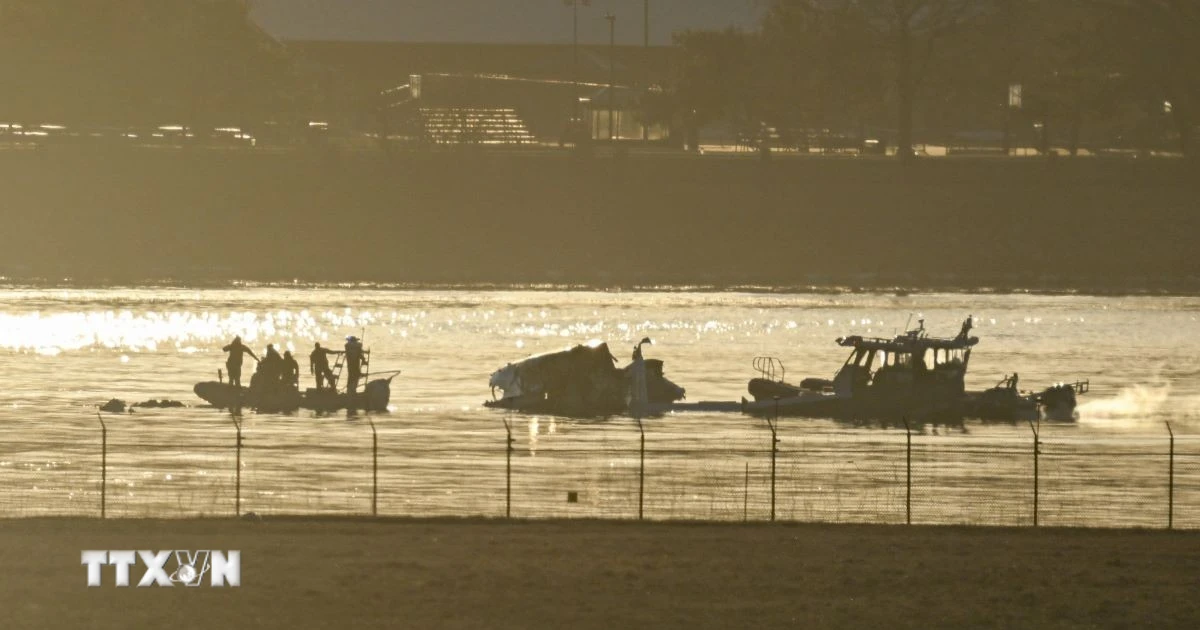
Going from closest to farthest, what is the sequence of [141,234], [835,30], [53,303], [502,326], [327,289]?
[502,326] → [53,303] → [327,289] → [141,234] → [835,30]

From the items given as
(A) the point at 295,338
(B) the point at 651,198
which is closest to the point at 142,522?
(A) the point at 295,338

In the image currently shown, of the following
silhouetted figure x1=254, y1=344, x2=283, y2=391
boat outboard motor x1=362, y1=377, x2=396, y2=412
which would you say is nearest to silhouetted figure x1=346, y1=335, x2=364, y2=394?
boat outboard motor x1=362, y1=377, x2=396, y2=412

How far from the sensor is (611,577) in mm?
31922

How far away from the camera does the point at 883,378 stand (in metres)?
59.3

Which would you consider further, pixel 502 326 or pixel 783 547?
pixel 502 326

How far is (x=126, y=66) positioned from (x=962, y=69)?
5519 cm

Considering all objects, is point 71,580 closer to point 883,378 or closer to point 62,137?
point 883,378

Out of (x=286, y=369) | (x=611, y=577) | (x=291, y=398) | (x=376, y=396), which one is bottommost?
(x=611, y=577)

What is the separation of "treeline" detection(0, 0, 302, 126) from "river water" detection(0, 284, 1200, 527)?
40.7m

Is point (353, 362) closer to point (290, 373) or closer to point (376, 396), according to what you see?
point (290, 373)

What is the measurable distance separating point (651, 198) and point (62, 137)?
3414 centimetres

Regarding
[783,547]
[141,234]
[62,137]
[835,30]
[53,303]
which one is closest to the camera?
[783,547]

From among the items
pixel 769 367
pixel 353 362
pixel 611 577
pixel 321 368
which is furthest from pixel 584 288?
pixel 611 577

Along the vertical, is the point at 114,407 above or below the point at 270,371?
below
